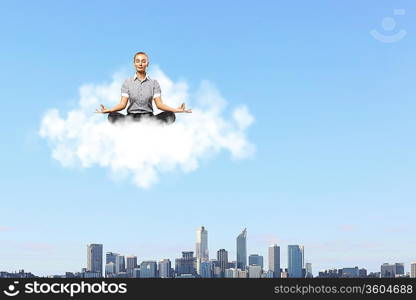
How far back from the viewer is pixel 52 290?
1698 cm

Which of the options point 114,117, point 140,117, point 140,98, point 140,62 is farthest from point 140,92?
point 114,117

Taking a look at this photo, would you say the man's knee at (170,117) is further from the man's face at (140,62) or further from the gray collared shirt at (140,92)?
the man's face at (140,62)

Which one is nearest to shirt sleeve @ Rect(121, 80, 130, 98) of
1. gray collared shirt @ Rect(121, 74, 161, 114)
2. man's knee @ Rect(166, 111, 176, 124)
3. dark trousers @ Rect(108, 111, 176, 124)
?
gray collared shirt @ Rect(121, 74, 161, 114)

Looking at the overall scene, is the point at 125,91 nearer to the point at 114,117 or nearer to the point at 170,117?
the point at 114,117

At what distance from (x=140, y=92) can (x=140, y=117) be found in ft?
2.42

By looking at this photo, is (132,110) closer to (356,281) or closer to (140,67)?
(140,67)

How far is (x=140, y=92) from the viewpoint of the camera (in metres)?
17.8

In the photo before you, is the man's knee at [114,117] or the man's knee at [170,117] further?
the man's knee at [114,117]

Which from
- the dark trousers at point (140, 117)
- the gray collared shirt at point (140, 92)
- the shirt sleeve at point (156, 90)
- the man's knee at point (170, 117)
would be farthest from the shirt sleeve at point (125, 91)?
the man's knee at point (170, 117)

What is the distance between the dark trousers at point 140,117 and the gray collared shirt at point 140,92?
0.40 feet

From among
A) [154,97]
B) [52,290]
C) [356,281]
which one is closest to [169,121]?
[154,97]

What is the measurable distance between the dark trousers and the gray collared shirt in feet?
0.40

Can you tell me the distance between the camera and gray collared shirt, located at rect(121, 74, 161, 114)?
17766mm

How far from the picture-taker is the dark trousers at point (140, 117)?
17.6 m
